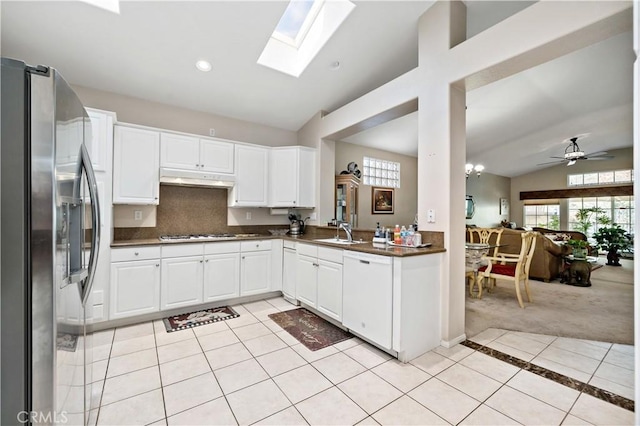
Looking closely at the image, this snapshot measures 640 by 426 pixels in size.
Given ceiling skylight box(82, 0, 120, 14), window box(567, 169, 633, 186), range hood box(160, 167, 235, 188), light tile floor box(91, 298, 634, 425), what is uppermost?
ceiling skylight box(82, 0, 120, 14)

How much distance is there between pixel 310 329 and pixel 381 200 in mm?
3814

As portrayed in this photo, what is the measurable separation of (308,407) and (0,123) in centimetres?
195

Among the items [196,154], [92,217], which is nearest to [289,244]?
[196,154]

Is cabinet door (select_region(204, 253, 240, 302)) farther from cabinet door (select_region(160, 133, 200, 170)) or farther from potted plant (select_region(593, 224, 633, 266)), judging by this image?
potted plant (select_region(593, 224, 633, 266))

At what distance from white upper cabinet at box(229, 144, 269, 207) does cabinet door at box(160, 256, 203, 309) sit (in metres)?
1.04

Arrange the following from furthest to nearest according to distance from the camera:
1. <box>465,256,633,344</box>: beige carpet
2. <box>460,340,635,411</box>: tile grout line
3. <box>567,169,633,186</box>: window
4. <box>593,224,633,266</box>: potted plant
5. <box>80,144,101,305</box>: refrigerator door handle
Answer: <box>567,169,633,186</box>: window, <box>593,224,633,266</box>: potted plant, <box>465,256,633,344</box>: beige carpet, <box>460,340,635,411</box>: tile grout line, <box>80,144,101,305</box>: refrigerator door handle

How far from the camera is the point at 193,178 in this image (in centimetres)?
348

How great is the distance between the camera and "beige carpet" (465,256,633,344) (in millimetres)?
2893

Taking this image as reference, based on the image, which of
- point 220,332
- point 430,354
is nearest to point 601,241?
point 430,354

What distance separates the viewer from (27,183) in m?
0.87

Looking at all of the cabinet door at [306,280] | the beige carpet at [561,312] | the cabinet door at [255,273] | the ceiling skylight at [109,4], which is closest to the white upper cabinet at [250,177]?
the cabinet door at [255,273]

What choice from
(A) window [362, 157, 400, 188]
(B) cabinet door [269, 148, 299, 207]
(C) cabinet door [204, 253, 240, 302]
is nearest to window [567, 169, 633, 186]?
(A) window [362, 157, 400, 188]

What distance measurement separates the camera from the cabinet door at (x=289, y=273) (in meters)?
3.62

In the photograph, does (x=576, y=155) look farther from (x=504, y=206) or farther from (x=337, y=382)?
(x=337, y=382)
